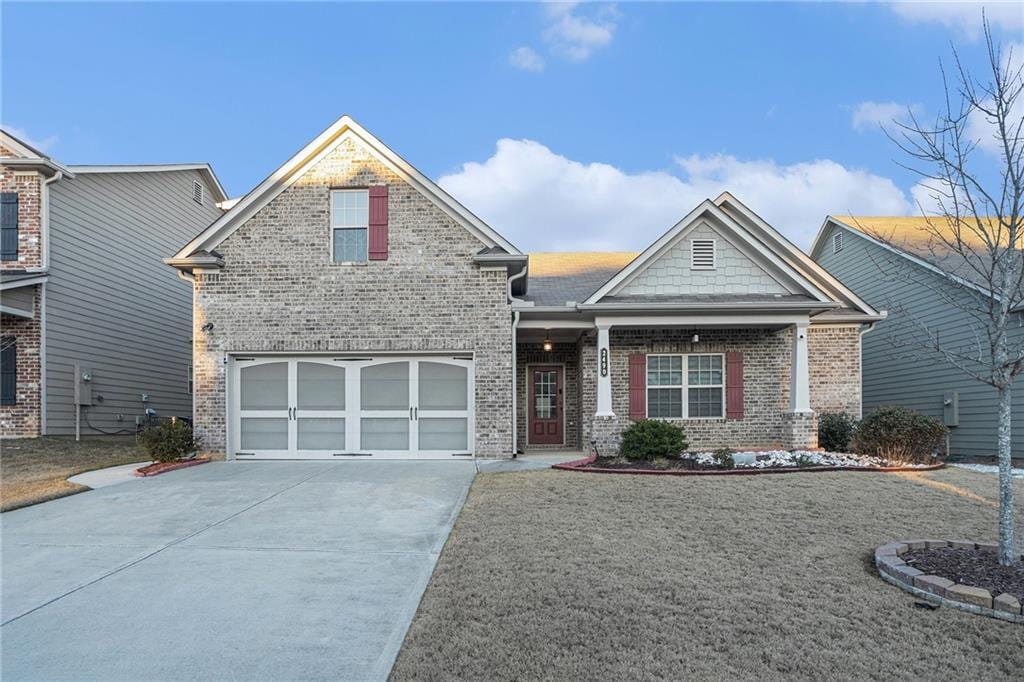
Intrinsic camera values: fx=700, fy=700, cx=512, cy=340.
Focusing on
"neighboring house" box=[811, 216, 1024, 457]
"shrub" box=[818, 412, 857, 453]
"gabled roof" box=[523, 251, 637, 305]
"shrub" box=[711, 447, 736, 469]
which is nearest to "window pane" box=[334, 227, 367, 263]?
"gabled roof" box=[523, 251, 637, 305]

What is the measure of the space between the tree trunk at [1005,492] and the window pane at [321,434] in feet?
34.2

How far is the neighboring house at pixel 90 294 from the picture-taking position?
1444 centimetres

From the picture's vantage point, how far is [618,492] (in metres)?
9.25

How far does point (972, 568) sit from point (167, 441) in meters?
11.5

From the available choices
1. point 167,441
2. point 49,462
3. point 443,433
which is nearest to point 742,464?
point 443,433

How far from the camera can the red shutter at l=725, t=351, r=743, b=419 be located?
1433 centimetres

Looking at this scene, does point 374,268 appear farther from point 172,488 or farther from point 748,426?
point 748,426

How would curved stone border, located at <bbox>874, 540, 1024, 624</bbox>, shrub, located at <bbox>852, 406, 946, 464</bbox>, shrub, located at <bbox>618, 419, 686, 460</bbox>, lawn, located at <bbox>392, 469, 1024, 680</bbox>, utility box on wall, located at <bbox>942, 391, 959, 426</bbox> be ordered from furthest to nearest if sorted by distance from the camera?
1. utility box on wall, located at <bbox>942, 391, 959, 426</bbox>
2. shrub, located at <bbox>852, 406, 946, 464</bbox>
3. shrub, located at <bbox>618, 419, 686, 460</bbox>
4. curved stone border, located at <bbox>874, 540, 1024, 624</bbox>
5. lawn, located at <bbox>392, 469, 1024, 680</bbox>

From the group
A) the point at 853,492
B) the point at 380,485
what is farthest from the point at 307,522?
the point at 853,492

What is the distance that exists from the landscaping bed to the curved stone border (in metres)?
5.09

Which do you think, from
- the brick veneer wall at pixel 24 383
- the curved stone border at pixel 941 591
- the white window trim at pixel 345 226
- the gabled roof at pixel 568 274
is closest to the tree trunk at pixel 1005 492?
the curved stone border at pixel 941 591

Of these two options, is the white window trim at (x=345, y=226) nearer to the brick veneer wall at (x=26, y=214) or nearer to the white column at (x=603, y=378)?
the white column at (x=603, y=378)

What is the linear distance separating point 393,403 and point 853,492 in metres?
7.94

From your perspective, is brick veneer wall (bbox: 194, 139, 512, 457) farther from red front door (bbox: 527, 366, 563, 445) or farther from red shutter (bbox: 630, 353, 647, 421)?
red front door (bbox: 527, 366, 563, 445)
